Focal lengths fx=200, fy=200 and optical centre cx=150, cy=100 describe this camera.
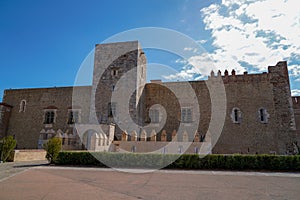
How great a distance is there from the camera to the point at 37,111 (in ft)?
68.6

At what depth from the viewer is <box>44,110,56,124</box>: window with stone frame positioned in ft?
66.6

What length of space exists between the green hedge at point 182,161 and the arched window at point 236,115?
7.11 m

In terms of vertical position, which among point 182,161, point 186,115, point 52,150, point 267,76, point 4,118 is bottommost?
point 182,161

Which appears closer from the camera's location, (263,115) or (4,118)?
Result: (263,115)

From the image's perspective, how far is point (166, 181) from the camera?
6.95 metres

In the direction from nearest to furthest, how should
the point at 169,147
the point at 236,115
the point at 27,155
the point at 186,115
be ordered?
the point at 27,155 → the point at 169,147 → the point at 236,115 → the point at 186,115

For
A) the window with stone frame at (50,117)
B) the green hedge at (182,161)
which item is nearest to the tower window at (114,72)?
the window with stone frame at (50,117)

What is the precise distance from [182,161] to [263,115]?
1033cm

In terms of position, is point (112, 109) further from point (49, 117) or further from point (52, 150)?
point (49, 117)

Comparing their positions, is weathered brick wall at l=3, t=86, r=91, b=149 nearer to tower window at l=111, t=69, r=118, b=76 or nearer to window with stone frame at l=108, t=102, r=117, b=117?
window with stone frame at l=108, t=102, r=117, b=117

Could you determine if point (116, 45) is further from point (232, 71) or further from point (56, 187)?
point (56, 187)

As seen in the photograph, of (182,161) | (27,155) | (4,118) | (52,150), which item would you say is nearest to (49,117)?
(4,118)

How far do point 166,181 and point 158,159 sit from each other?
322 centimetres

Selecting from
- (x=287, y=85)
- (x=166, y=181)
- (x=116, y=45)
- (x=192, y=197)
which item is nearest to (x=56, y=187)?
(x=166, y=181)
